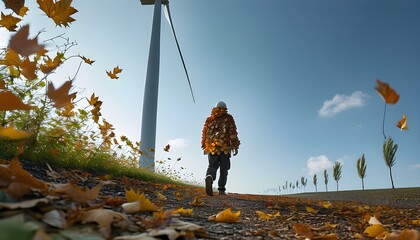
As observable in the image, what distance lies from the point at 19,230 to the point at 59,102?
0.74 meters

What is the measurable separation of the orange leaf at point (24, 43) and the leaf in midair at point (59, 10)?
387mm

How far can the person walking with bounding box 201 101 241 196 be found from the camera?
541cm

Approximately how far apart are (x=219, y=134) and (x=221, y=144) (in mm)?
183

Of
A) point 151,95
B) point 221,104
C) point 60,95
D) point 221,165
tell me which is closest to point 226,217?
point 60,95

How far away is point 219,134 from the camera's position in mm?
5422

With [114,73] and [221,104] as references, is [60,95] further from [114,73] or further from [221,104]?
[221,104]

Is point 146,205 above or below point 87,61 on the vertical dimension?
below

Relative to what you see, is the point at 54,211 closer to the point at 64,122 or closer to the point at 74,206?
the point at 74,206

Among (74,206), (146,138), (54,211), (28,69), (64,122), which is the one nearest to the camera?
(54,211)

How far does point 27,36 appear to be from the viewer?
53.4 inches

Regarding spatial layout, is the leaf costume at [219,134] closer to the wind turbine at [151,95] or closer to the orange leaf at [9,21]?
the wind turbine at [151,95]

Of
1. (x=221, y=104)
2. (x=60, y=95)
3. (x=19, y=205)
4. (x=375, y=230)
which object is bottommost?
(x=375, y=230)

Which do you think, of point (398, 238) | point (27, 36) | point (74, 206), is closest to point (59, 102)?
point (27, 36)

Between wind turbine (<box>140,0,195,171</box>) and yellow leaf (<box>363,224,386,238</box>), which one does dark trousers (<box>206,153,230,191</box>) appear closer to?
wind turbine (<box>140,0,195,171</box>)
